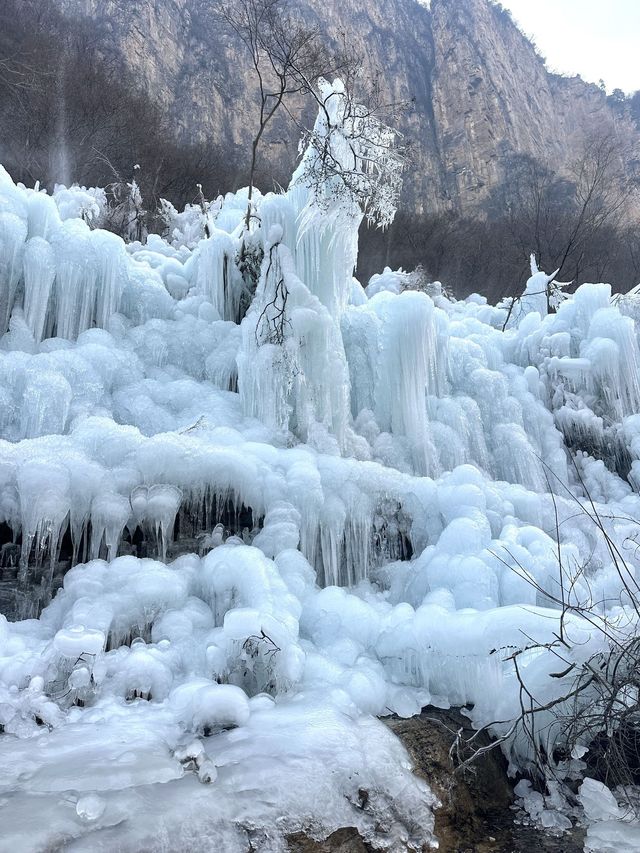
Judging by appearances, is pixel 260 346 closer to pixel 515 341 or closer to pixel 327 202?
pixel 327 202

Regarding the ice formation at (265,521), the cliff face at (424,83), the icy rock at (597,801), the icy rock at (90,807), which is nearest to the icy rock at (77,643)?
the ice formation at (265,521)

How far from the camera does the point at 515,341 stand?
7480 mm

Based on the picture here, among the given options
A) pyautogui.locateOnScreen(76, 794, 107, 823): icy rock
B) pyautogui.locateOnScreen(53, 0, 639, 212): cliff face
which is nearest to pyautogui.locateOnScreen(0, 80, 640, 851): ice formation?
pyautogui.locateOnScreen(76, 794, 107, 823): icy rock

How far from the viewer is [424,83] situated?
103ft

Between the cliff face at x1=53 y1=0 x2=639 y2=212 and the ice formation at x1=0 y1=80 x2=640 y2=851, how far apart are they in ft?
60.1

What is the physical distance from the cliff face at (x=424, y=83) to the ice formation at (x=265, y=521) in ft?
60.1

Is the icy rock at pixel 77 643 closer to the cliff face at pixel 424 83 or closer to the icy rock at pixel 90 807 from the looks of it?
the icy rock at pixel 90 807

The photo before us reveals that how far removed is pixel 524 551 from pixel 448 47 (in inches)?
1431

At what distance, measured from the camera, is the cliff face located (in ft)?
77.0

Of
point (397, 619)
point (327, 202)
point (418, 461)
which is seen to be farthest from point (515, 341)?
point (397, 619)

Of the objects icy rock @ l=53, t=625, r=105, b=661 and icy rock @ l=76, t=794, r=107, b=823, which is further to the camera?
icy rock @ l=53, t=625, r=105, b=661

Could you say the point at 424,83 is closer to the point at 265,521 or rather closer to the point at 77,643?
the point at 265,521

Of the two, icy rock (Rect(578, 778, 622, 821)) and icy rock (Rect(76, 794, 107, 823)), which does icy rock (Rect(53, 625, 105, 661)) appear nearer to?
icy rock (Rect(76, 794, 107, 823))

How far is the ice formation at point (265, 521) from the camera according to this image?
6.89 feet
